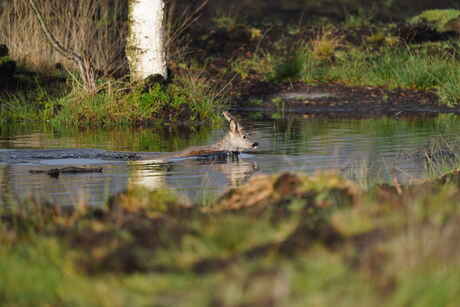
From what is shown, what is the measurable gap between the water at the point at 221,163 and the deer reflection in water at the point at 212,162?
0.01m

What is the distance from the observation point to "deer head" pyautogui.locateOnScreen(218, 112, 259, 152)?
12148mm

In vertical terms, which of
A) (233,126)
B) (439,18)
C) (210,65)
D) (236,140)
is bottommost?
(236,140)

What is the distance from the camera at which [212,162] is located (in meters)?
12.1

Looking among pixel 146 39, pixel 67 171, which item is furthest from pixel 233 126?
pixel 146 39

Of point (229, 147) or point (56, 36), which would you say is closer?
point (229, 147)

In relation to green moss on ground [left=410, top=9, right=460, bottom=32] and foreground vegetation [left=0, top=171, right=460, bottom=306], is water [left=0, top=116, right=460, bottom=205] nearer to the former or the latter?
foreground vegetation [left=0, top=171, right=460, bottom=306]

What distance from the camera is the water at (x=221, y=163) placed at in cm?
979

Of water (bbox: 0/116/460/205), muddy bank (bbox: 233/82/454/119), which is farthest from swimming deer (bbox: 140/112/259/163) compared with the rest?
muddy bank (bbox: 233/82/454/119)

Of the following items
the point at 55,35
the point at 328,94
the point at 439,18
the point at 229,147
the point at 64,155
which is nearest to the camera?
the point at 229,147

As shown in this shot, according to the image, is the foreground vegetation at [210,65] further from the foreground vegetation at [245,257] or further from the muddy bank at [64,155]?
the foreground vegetation at [245,257]

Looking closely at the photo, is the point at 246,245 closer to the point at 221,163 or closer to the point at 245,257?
the point at 245,257

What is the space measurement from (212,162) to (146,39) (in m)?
6.45

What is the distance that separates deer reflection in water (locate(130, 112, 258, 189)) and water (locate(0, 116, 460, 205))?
0.04 ft

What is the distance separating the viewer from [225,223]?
5.48 metres
